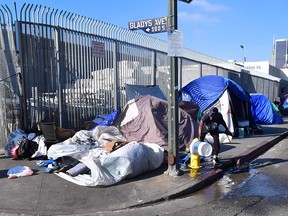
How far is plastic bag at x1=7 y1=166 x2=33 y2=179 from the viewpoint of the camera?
693cm

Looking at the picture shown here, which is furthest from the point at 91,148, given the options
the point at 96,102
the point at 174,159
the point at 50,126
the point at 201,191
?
the point at 96,102

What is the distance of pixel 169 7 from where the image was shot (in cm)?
688

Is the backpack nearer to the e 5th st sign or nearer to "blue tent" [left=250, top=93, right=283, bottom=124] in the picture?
the e 5th st sign

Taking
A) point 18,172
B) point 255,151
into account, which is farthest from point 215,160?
point 18,172

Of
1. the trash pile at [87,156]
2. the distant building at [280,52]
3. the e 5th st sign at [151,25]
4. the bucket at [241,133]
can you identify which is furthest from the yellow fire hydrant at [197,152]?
the distant building at [280,52]

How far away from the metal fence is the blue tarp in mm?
1697

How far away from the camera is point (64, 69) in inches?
407

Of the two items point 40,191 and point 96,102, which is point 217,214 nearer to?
point 40,191

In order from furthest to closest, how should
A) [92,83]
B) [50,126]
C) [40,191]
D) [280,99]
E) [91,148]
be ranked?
[280,99] < [92,83] < [50,126] < [91,148] < [40,191]

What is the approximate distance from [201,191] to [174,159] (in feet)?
2.76

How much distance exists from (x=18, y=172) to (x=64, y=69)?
4.08m

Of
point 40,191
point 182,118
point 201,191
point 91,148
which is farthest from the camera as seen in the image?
point 182,118

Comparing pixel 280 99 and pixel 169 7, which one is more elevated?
pixel 169 7

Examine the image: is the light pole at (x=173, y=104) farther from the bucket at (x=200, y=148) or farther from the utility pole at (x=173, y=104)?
the bucket at (x=200, y=148)
